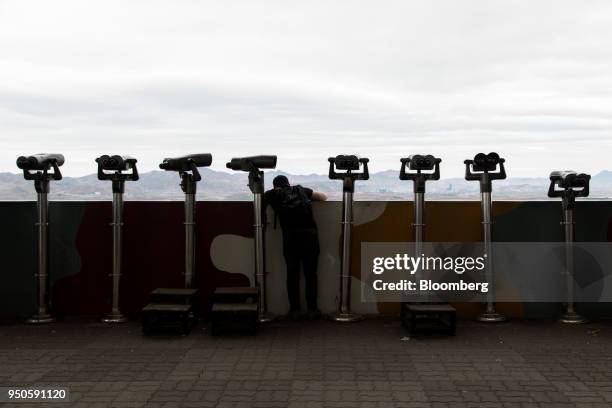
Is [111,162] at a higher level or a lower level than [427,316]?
higher

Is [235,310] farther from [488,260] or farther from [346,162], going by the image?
[488,260]

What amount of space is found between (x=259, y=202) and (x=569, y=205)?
4099 millimetres

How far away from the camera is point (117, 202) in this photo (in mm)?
9180

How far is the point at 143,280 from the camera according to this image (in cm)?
951

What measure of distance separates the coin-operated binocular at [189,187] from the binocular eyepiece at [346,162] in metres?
1.78

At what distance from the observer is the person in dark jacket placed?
355 inches

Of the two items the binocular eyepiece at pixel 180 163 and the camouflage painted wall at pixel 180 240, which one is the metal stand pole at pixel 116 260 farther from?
the binocular eyepiece at pixel 180 163

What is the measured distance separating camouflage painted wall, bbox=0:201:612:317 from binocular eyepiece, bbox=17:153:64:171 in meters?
0.69

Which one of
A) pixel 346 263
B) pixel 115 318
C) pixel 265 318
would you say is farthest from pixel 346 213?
pixel 115 318

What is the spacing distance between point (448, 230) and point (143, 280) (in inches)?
168

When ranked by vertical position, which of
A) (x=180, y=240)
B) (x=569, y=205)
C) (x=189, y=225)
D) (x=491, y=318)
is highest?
(x=569, y=205)

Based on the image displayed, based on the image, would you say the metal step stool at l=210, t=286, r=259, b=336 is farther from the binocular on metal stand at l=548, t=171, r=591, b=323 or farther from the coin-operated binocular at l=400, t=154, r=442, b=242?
the binocular on metal stand at l=548, t=171, r=591, b=323

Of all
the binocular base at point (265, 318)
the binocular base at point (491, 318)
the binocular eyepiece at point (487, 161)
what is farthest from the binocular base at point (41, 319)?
the binocular eyepiece at point (487, 161)

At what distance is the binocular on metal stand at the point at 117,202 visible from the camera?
9047 millimetres
